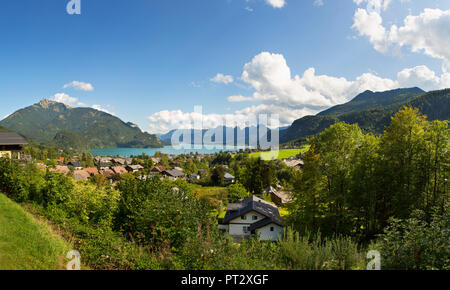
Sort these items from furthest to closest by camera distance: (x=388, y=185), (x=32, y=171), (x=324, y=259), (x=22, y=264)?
(x=388, y=185)
(x=32, y=171)
(x=324, y=259)
(x=22, y=264)

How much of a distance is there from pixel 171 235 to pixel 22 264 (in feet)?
10.3

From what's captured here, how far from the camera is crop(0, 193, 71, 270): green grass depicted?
4.41 meters

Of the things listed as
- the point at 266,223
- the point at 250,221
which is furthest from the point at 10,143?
the point at 266,223

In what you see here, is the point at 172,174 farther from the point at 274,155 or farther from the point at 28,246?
the point at 28,246

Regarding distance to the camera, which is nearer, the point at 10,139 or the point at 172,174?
the point at 10,139

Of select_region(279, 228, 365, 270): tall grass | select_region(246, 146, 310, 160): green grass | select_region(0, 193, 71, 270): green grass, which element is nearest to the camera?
select_region(0, 193, 71, 270): green grass

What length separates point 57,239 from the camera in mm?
5887

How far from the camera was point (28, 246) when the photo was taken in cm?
506

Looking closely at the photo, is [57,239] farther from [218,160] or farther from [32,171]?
[218,160]

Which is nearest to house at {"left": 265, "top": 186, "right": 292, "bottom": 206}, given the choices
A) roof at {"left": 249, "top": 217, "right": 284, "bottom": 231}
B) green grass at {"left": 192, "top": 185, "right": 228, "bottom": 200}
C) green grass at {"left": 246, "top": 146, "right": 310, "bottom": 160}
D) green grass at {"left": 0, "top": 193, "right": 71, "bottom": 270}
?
green grass at {"left": 192, "top": 185, "right": 228, "bottom": 200}

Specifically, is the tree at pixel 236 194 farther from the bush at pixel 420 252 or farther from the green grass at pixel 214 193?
the bush at pixel 420 252

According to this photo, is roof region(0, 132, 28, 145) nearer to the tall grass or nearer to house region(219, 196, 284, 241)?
house region(219, 196, 284, 241)
